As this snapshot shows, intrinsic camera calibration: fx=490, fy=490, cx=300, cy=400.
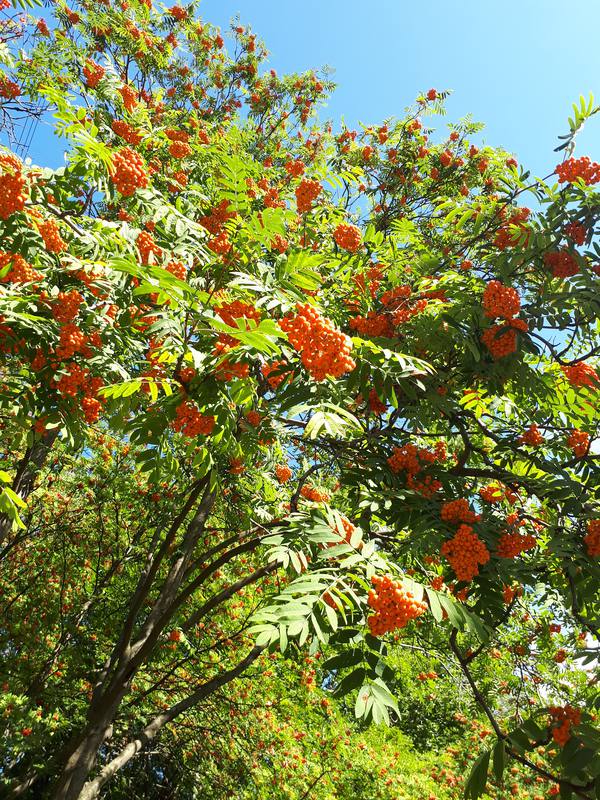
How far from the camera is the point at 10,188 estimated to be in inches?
119

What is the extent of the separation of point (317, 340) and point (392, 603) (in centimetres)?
125

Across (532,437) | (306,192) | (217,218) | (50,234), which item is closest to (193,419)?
(50,234)

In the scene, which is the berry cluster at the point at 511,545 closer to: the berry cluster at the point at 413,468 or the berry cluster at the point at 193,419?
the berry cluster at the point at 413,468

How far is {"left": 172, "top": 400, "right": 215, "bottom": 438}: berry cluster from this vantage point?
9.46 ft

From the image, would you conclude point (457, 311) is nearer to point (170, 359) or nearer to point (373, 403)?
point (373, 403)

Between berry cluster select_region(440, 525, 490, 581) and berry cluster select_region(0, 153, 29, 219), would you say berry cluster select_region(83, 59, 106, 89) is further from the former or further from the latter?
berry cluster select_region(440, 525, 490, 581)

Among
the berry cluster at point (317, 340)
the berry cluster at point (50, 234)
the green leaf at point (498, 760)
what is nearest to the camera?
the berry cluster at point (317, 340)

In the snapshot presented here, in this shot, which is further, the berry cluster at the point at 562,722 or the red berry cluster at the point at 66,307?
the red berry cluster at the point at 66,307

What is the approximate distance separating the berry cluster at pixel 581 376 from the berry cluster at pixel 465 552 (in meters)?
1.80

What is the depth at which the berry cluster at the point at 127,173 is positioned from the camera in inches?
151

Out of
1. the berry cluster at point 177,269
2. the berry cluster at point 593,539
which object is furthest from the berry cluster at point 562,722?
the berry cluster at point 177,269

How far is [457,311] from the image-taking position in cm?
373

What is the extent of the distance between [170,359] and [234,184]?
131 cm

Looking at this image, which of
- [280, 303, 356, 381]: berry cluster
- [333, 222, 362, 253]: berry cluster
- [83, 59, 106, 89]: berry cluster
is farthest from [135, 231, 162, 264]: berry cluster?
[83, 59, 106, 89]: berry cluster
